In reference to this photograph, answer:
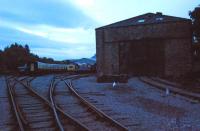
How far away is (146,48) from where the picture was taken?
36.2 meters

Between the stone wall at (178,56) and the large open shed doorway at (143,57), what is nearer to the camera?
the stone wall at (178,56)

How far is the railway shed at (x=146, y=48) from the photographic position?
114 feet

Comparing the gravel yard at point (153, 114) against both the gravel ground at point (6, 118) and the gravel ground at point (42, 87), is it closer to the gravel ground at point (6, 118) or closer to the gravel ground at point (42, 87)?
the gravel ground at point (6, 118)

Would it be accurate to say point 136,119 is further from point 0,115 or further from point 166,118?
point 0,115

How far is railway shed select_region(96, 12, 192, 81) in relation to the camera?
114ft

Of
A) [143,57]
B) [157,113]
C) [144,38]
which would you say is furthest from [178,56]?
[157,113]

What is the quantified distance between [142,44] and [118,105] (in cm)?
2471

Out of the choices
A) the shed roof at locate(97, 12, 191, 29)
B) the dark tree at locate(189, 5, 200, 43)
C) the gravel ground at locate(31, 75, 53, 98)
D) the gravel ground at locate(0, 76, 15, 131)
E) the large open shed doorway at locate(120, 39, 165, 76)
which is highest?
the shed roof at locate(97, 12, 191, 29)

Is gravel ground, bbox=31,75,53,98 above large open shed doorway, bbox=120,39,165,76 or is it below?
below

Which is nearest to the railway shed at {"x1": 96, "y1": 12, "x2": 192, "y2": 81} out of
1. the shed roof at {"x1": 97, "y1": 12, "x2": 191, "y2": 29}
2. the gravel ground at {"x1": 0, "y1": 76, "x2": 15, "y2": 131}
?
the shed roof at {"x1": 97, "y1": 12, "x2": 191, "y2": 29}

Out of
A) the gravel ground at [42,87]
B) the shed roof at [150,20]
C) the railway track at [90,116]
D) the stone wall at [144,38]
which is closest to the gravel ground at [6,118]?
the railway track at [90,116]

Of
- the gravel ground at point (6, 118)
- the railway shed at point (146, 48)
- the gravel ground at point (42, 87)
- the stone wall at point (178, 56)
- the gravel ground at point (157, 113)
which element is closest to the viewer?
the gravel ground at point (157, 113)

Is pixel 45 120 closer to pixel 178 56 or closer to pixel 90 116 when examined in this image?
pixel 90 116

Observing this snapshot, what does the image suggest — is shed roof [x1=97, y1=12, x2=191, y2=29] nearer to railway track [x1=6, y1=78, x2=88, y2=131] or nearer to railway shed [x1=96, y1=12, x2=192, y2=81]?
railway shed [x1=96, y1=12, x2=192, y2=81]
